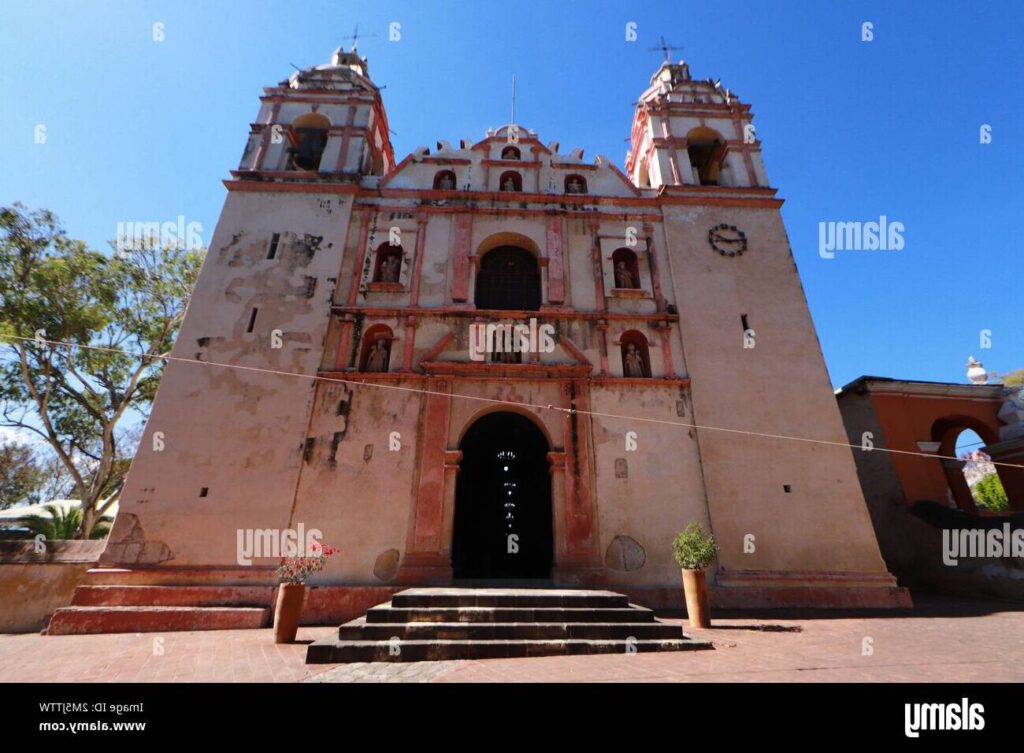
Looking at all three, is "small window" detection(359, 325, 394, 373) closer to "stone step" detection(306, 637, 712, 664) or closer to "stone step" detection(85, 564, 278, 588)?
"stone step" detection(85, 564, 278, 588)

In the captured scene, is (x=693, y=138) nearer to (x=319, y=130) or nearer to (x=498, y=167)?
(x=498, y=167)

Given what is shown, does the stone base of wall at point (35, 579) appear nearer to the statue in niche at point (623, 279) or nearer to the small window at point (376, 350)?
the small window at point (376, 350)

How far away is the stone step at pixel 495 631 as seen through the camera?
6.16 m

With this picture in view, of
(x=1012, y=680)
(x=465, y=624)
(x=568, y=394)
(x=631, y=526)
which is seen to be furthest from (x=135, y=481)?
(x=1012, y=680)

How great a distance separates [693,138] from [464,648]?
18.5 meters

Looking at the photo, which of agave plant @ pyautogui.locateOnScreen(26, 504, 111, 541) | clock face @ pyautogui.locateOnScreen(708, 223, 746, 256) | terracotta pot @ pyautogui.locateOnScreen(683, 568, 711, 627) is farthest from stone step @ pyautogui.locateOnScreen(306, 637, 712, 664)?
agave plant @ pyautogui.locateOnScreen(26, 504, 111, 541)

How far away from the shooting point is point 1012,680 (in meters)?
4.24

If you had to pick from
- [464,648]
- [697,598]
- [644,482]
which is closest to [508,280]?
[644,482]

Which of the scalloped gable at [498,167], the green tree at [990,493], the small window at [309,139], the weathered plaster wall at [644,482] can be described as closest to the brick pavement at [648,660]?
the weathered plaster wall at [644,482]

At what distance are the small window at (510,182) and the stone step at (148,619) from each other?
44.0 ft

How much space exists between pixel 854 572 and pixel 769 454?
2.99 metres

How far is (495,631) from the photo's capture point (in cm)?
631

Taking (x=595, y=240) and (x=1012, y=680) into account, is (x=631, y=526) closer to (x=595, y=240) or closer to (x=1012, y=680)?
(x=1012, y=680)

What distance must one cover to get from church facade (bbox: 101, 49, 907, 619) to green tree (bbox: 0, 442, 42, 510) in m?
20.9
